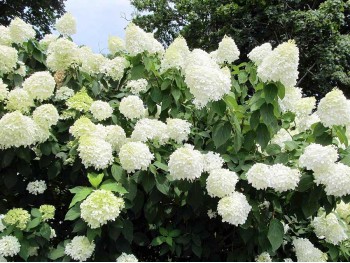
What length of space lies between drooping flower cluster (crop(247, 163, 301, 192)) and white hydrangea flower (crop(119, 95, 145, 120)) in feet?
2.65

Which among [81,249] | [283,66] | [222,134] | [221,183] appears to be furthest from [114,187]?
[283,66]

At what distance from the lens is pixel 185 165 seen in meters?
2.36

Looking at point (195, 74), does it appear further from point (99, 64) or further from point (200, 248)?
point (99, 64)

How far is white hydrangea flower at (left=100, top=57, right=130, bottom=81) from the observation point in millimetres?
3273

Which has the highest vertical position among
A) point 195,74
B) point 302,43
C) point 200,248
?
point 195,74

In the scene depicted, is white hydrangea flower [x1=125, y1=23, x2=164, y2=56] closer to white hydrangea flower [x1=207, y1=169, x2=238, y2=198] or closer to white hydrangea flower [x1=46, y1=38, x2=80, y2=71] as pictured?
white hydrangea flower [x1=46, y1=38, x2=80, y2=71]

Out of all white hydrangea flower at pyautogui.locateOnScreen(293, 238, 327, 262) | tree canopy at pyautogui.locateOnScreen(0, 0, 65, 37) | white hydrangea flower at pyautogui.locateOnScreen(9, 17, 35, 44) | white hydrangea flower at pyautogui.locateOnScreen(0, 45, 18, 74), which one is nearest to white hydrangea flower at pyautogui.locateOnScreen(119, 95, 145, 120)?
white hydrangea flower at pyautogui.locateOnScreen(0, 45, 18, 74)

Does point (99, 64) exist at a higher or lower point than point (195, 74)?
lower

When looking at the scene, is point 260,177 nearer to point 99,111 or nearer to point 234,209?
point 234,209

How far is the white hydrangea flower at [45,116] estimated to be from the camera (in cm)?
269

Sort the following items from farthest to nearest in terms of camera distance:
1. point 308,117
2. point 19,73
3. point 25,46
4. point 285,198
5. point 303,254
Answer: point 25,46
point 19,73
point 308,117
point 303,254
point 285,198

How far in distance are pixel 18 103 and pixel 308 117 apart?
174 centimetres

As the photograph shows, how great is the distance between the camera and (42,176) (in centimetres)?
304

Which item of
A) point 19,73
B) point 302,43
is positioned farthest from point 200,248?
point 302,43
